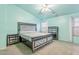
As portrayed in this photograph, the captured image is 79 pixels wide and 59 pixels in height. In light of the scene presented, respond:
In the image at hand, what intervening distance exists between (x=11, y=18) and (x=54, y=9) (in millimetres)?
782

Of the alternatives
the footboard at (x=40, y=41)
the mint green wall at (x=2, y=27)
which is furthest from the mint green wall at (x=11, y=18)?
the footboard at (x=40, y=41)

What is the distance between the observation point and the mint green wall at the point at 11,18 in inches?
64.9

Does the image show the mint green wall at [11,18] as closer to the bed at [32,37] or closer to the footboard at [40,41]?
the bed at [32,37]

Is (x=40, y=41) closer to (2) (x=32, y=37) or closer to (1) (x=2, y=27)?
(2) (x=32, y=37)

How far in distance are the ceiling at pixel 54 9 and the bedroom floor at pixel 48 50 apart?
55cm

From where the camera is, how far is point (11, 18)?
168 centimetres

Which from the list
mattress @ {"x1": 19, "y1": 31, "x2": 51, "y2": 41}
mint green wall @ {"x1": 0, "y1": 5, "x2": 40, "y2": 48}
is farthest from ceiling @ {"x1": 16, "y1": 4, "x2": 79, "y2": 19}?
mattress @ {"x1": 19, "y1": 31, "x2": 51, "y2": 41}

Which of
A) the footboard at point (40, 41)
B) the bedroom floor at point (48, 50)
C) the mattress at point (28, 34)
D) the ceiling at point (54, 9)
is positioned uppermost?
the ceiling at point (54, 9)

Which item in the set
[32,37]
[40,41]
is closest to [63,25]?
[40,41]
